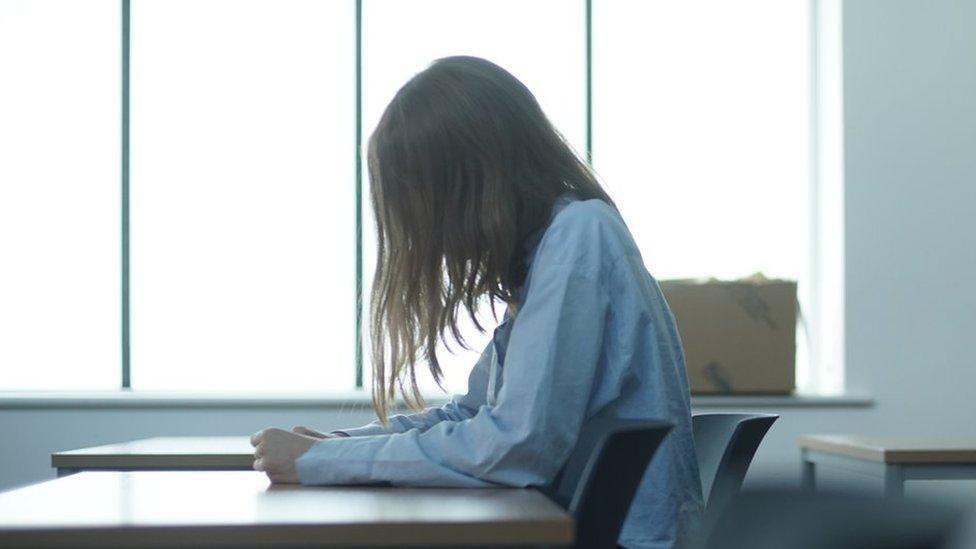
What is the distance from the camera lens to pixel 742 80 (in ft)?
16.6

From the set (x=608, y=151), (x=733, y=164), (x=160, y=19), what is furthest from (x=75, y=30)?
(x=733, y=164)

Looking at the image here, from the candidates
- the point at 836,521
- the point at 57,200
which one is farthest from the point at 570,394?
the point at 57,200

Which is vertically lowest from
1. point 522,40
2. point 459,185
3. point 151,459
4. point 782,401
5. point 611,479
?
point 782,401

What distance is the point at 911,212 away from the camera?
475cm

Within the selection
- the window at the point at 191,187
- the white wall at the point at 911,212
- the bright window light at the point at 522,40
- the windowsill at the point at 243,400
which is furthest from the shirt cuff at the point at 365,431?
the bright window light at the point at 522,40

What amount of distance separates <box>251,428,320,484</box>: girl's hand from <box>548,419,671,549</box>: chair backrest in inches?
12.4

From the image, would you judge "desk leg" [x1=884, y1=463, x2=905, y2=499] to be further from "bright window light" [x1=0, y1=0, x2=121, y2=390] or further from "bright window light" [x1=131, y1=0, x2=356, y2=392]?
"bright window light" [x1=0, y1=0, x2=121, y2=390]

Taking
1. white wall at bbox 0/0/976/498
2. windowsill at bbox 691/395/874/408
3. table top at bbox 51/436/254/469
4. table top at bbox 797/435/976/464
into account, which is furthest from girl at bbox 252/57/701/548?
white wall at bbox 0/0/976/498

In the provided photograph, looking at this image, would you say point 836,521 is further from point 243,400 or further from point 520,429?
point 243,400

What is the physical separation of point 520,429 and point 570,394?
0.08 metres

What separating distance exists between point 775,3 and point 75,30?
266cm

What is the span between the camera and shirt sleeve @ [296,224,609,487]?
138cm

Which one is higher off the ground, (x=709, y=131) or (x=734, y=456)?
(x=709, y=131)

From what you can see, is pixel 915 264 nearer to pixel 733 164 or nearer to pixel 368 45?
pixel 733 164
